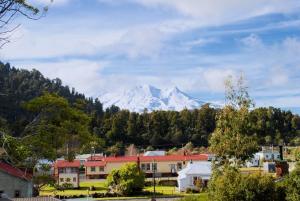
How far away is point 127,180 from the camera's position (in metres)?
66.8

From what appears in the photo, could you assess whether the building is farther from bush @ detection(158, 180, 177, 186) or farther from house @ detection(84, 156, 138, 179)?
bush @ detection(158, 180, 177, 186)

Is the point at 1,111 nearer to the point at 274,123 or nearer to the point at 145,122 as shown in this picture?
the point at 145,122

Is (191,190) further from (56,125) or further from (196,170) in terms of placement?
(56,125)

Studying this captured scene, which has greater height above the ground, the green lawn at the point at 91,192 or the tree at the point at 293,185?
the tree at the point at 293,185

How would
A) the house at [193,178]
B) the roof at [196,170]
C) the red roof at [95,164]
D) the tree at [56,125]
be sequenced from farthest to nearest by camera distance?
the red roof at [95,164]
the roof at [196,170]
the house at [193,178]
the tree at [56,125]

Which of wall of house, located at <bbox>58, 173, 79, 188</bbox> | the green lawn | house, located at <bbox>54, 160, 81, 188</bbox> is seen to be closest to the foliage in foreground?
the green lawn

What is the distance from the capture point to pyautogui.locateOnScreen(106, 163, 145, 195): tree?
218ft

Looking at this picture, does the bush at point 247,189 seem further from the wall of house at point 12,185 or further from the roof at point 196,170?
the roof at point 196,170

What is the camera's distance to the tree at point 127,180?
66375 millimetres

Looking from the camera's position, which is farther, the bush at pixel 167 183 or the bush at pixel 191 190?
the bush at pixel 167 183

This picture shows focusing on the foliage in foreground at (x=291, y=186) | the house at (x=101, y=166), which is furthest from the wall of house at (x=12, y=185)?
the house at (x=101, y=166)

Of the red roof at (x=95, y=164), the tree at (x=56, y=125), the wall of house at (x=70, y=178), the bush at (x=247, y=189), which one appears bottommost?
the wall of house at (x=70, y=178)

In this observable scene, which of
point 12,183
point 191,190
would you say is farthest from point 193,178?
point 12,183

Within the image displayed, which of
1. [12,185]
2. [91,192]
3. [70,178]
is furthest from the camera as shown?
[70,178]
